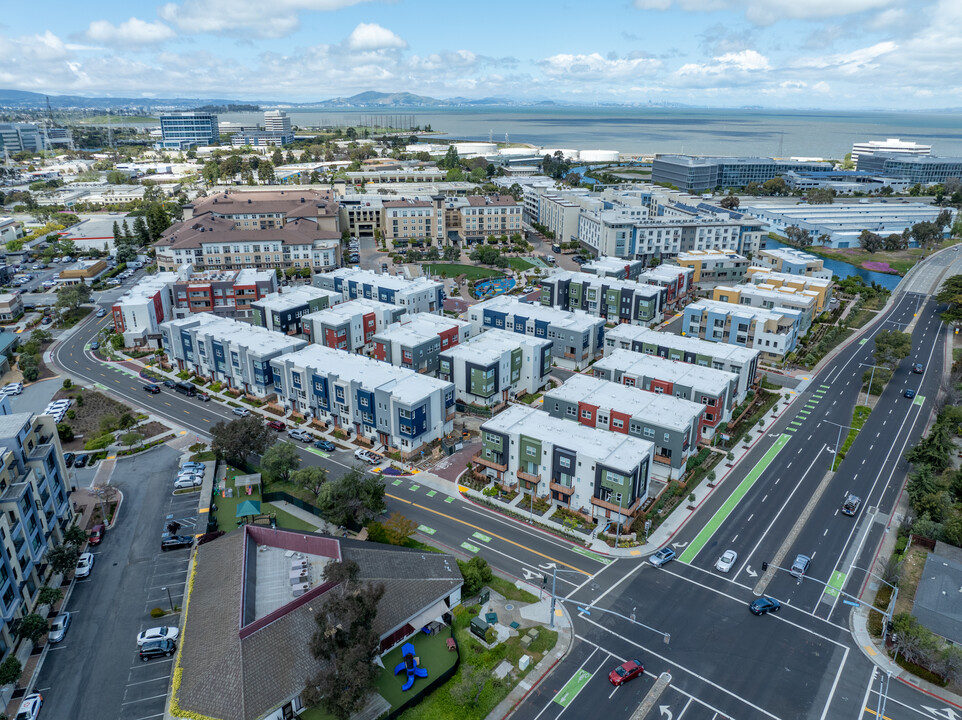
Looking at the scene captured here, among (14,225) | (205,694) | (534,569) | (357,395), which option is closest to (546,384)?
(357,395)

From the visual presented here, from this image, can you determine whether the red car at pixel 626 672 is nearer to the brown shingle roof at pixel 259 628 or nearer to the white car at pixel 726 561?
the brown shingle roof at pixel 259 628

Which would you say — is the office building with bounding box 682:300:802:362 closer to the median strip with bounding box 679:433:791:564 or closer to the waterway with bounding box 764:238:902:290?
the median strip with bounding box 679:433:791:564

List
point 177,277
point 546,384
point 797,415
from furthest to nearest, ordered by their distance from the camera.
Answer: point 177,277, point 546,384, point 797,415

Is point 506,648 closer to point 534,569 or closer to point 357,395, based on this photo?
point 534,569

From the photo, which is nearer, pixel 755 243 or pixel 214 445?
pixel 214 445

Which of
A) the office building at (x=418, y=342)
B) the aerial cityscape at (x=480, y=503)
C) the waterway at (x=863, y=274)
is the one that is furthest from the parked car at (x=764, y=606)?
the waterway at (x=863, y=274)

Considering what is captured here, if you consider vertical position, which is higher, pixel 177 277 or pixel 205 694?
pixel 177 277
